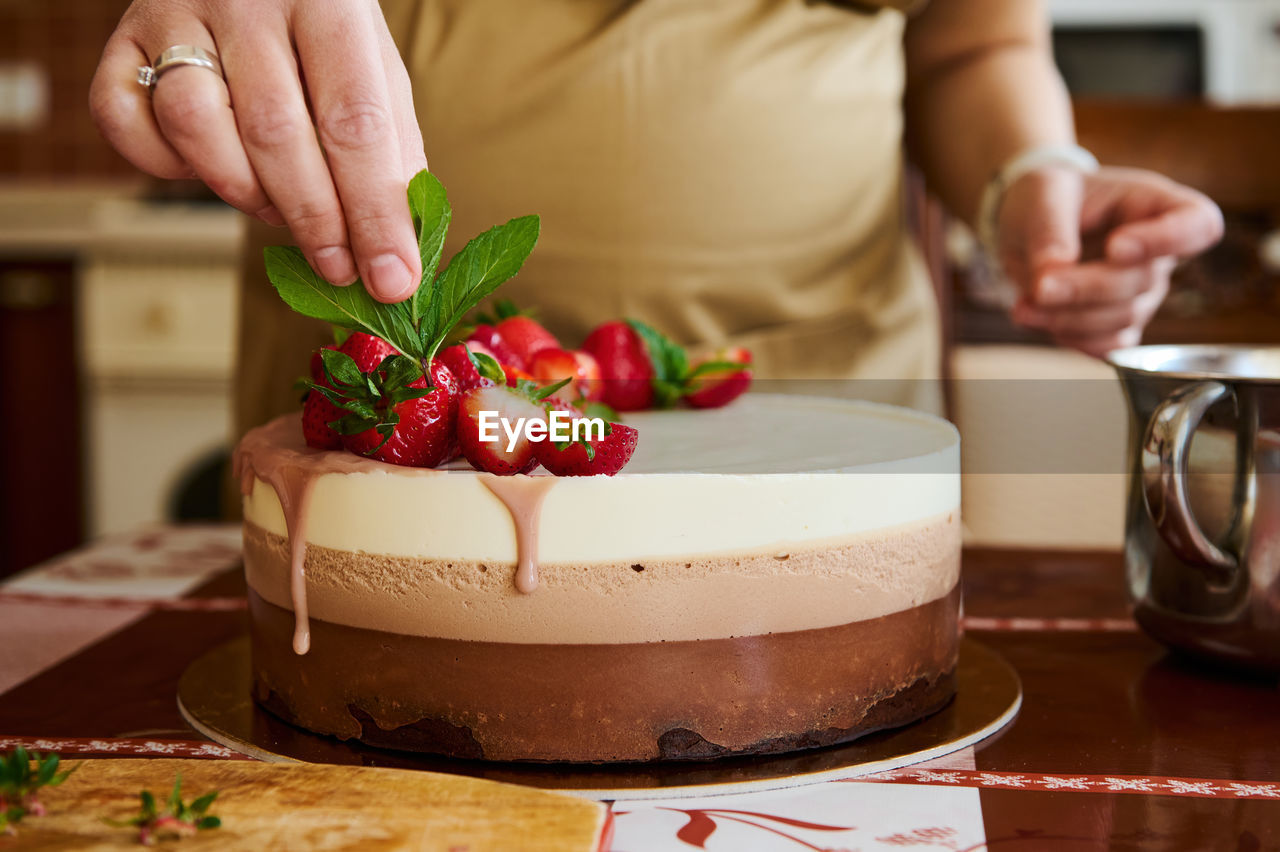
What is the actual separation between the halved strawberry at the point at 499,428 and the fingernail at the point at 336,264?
9cm

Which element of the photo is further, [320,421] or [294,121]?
[320,421]

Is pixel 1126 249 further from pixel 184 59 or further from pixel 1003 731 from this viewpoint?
pixel 184 59

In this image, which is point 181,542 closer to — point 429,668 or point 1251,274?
point 429,668

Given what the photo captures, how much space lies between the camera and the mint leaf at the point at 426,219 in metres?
0.64

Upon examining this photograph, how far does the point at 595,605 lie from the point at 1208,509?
407mm

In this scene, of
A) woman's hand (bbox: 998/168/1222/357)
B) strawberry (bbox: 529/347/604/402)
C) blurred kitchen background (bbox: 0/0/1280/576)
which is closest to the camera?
strawberry (bbox: 529/347/604/402)

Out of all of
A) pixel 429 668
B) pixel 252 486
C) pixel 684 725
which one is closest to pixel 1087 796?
pixel 684 725

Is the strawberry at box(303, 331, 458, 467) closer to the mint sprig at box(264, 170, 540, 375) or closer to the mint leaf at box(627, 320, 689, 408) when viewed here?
the mint sprig at box(264, 170, 540, 375)

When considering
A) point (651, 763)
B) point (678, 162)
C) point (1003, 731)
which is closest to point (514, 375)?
point (651, 763)

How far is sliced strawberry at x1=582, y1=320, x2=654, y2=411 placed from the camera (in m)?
0.98

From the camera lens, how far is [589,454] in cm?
66

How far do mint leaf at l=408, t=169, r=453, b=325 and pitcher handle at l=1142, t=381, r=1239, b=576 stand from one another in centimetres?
47

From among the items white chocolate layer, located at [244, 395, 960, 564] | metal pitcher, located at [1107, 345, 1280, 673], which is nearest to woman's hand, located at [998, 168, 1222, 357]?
metal pitcher, located at [1107, 345, 1280, 673]

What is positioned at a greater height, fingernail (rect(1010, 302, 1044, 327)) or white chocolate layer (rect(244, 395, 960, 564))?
fingernail (rect(1010, 302, 1044, 327))
